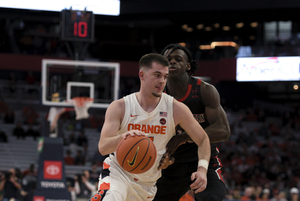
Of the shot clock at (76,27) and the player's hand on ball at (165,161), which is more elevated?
the shot clock at (76,27)

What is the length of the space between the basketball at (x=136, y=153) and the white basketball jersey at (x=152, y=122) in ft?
1.27

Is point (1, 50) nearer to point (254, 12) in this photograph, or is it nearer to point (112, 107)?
point (254, 12)

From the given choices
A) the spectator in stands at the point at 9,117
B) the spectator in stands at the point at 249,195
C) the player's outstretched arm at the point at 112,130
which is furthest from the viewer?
the spectator in stands at the point at 9,117

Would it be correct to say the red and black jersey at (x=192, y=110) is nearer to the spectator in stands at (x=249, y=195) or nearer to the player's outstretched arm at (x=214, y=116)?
the player's outstretched arm at (x=214, y=116)

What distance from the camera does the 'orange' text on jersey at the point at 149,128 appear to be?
12.4 ft

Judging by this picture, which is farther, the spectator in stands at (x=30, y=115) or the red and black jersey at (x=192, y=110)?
the spectator in stands at (x=30, y=115)

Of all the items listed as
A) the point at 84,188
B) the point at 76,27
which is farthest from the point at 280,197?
the point at 76,27

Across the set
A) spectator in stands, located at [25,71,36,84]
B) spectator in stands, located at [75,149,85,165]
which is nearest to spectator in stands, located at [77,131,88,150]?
spectator in stands, located at [75,149,85,165]

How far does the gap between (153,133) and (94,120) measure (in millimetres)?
16441

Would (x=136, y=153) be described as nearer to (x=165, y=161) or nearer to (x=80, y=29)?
(x=165, y=161)

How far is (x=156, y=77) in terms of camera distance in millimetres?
3748

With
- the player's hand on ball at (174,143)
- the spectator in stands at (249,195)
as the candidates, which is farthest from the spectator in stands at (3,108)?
the player's hand on ball at (174,143)

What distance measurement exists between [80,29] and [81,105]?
1.99 metres

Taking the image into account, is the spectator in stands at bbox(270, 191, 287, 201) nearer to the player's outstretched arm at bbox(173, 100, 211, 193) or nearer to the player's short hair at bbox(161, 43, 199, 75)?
the player's short hair at bbox(161, 43, 199, 75)
